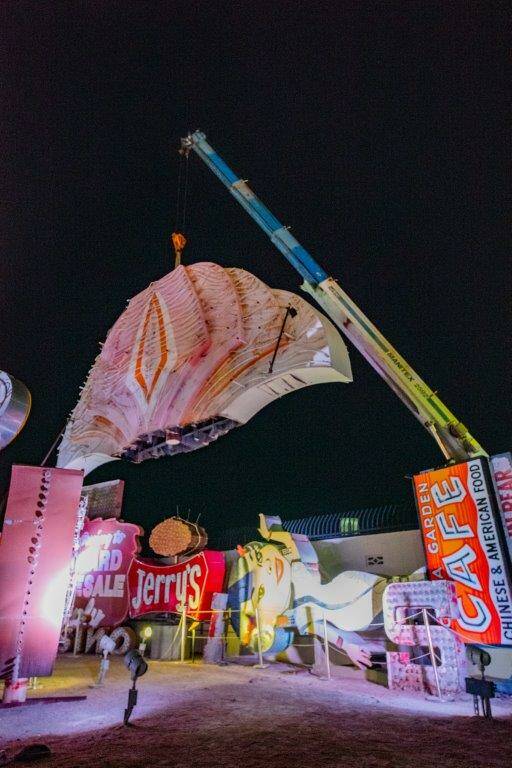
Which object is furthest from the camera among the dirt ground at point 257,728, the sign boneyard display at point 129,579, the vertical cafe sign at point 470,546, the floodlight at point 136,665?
the sign boneyard display at point 129,579

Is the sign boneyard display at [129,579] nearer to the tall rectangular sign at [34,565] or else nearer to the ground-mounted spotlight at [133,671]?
the tall rectangular sign at [34,565]

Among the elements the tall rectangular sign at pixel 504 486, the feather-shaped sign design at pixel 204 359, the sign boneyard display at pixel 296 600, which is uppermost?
the feather-shaped sign design at pixel 204 359

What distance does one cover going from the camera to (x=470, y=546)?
35.3 ft

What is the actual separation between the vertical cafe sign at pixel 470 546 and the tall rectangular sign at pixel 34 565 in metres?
7.75

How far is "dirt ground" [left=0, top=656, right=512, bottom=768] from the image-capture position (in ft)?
15.9

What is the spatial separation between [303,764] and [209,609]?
10.1 meters

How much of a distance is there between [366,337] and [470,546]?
262 inches

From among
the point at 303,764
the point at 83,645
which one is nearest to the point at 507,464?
the point at 303,764

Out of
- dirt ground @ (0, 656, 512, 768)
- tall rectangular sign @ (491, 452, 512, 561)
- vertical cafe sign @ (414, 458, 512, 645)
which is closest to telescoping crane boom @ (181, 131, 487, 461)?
vertical cafe sign @ (414, 458, 512, 645)

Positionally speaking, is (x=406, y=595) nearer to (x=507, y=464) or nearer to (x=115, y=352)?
(x=507, y=464)

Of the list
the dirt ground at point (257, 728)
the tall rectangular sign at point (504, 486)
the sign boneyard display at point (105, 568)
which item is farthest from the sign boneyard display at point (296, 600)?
the sign boneyard display at point (105, 568)

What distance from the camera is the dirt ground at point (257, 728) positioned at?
15.9 feet

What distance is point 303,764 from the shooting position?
4664 mm

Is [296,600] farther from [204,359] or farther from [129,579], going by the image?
[204,359]
